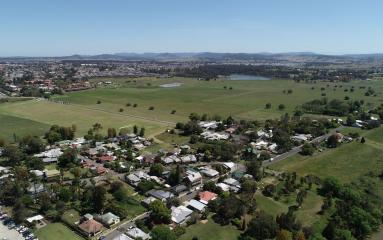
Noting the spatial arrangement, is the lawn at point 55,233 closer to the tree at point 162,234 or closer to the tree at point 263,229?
the tree at point 162,234

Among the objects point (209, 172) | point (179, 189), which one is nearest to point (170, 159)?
point (209, 172)

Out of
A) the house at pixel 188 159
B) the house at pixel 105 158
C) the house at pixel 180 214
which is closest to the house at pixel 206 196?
the house at pixel 180 214

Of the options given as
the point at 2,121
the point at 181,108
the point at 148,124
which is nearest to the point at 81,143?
the point at 148,124

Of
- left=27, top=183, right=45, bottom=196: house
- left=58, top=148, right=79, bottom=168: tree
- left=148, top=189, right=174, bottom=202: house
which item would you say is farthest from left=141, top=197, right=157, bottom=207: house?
left=58, top=148, right=79, bottom=168: tree

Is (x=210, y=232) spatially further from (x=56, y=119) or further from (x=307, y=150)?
(x=56, y=119)

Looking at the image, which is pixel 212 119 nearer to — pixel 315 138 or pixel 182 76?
pixel 315 138

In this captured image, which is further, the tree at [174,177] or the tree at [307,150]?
the tree at [307,150]

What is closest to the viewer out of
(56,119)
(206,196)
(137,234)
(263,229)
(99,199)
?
(263,229)
